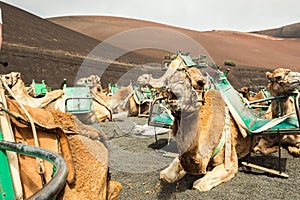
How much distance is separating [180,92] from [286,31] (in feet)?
253

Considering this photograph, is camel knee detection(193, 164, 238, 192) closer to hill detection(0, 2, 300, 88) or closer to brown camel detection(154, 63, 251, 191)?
brown camel detection(154, 63, 251, 191)

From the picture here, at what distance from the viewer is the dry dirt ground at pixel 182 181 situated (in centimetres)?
335

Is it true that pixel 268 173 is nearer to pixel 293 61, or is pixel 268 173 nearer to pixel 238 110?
pixel 238 110

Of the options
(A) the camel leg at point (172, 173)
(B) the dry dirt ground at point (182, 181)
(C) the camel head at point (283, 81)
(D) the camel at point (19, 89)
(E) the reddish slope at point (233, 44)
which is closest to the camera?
(A) the camel leg at point (172, 173)

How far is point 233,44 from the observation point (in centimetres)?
5259

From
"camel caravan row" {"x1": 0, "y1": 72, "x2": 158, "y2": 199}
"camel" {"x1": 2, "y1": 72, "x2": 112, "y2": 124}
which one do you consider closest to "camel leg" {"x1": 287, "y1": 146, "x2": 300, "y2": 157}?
"camel caravan row" {"x1": 0, "y1": 72, "x2": 158, "y2": 199}

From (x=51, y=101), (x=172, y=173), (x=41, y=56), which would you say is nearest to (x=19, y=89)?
(x=51, y=101)

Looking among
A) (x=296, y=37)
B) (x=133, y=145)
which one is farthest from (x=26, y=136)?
(x=296, y=37)

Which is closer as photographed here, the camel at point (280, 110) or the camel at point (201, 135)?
the camel at point (201, 135)

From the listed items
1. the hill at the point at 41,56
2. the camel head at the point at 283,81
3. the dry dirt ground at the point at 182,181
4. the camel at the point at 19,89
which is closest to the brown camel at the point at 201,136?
the dry dirt ground at the point at 182,181

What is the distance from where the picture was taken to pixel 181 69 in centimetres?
235

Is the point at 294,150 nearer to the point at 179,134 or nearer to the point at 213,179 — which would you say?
the point at 213,179

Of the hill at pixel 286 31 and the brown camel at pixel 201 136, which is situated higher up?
the hill at pixel 286 31

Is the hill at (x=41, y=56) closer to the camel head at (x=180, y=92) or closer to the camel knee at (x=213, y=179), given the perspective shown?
the camel knee at (x=213, y=179)
